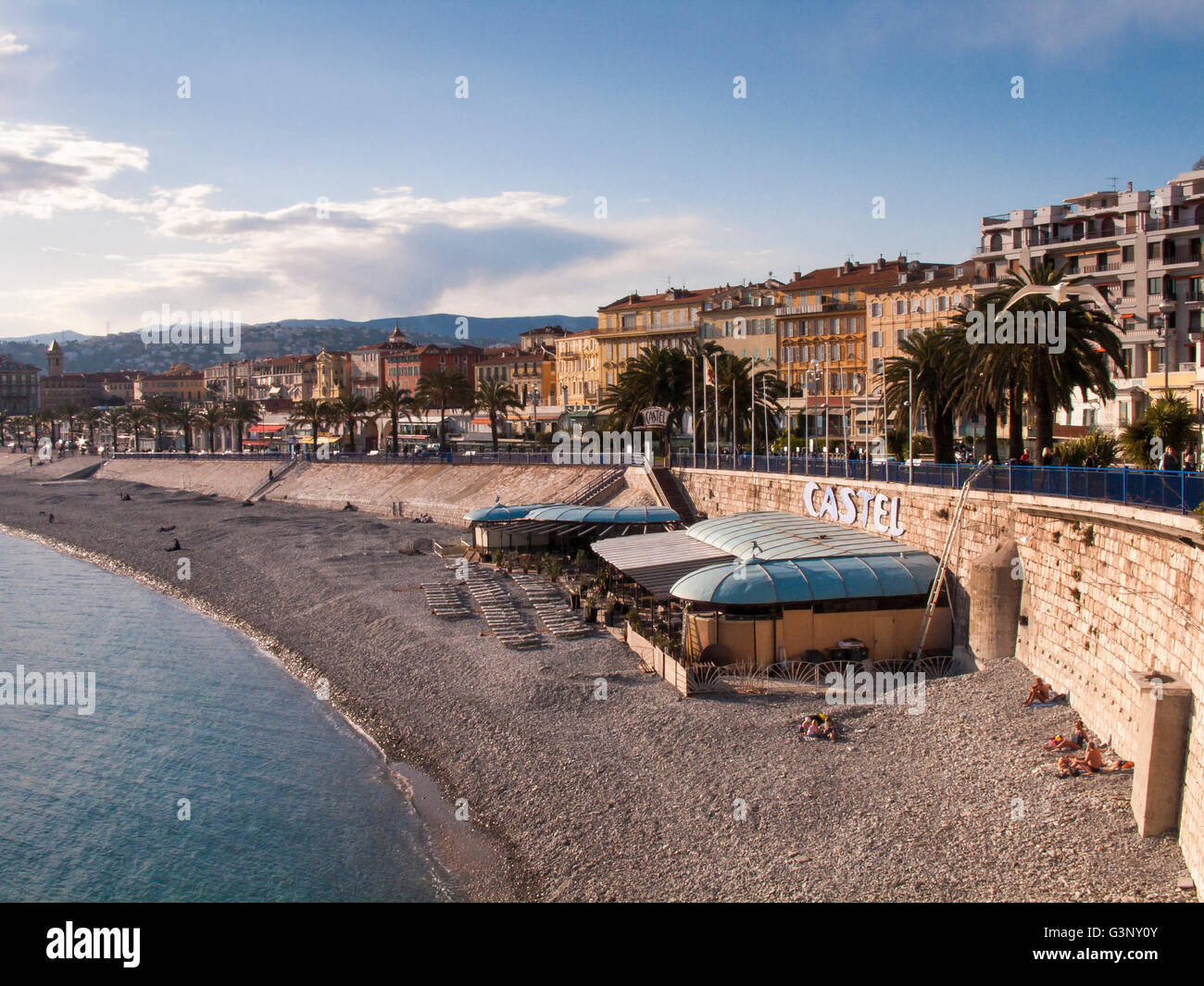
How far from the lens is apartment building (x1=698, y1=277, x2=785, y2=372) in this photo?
83.8m

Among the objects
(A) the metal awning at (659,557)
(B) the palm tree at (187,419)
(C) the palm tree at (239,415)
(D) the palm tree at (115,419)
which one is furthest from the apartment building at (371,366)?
(A) the metal awning at (659,557)

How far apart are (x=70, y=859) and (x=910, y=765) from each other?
18226 mm

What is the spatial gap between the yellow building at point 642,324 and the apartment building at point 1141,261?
33.5 meters

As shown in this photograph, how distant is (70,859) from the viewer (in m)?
21.9

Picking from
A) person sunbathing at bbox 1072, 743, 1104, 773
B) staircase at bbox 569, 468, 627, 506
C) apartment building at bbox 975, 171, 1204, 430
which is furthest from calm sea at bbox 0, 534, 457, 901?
apartment building at bbox 975, 171, 1204, 430

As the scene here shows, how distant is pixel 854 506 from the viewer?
3716 centimetres

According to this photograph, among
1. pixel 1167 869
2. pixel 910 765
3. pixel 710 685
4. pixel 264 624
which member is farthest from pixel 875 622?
pixel 264 624

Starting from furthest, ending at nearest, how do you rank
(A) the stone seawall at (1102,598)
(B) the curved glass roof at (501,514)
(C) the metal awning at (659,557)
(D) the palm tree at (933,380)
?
(B) the curved glass roof at (501,514), (D) the palm tree at (933,380), (C) the metal awning at (659,557), (A) the stone seawall at (1102,598)

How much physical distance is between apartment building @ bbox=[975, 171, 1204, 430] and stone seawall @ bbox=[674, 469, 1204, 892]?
95.8ft

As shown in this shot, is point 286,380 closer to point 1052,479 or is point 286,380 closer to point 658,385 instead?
point 658,385

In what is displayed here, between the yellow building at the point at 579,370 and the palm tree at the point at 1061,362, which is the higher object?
the yellow building at the point at 579,370

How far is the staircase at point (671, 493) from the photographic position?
53938 mm

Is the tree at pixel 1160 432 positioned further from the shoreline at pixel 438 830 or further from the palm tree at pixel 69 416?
the palm tree at pixel 69 416

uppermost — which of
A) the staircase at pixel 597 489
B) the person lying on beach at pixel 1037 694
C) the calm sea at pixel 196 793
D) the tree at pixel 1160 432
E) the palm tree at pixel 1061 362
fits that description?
the palm tree at pixel 1061 362
